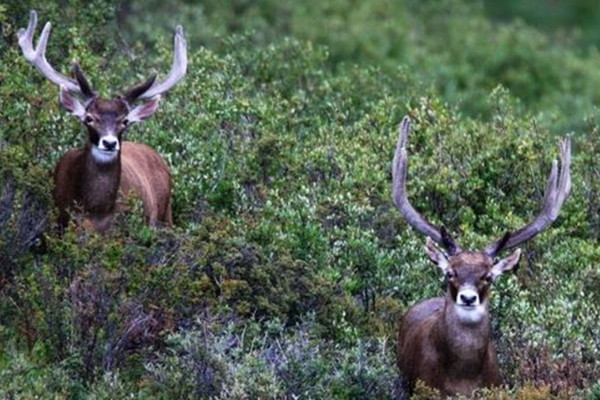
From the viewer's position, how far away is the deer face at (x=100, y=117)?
1630 cm

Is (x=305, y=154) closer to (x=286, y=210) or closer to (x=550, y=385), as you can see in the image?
(x=286, y=210)

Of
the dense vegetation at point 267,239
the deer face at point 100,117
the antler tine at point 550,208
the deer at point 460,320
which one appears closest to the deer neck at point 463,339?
the deer at point 460,320

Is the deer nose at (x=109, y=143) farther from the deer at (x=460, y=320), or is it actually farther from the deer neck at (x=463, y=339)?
the deer neck at (x=463, y=339)

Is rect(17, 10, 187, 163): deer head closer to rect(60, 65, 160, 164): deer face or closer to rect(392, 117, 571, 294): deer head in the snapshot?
rect(60, 65, 160, 164): deer face

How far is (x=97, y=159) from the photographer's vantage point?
1645 cm

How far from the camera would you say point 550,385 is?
49.0 feet

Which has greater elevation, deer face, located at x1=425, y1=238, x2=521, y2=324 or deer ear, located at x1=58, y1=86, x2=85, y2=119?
deer ear, located at x1=58, y1=86, x2=85, y2=119

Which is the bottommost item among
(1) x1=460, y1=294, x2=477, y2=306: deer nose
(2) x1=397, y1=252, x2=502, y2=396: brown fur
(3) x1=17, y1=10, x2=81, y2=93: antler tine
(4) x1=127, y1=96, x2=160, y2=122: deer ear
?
(2) x1=397, y1=252, x2=502, y2=396: brown fur

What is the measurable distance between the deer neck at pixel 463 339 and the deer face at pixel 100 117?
124 inches

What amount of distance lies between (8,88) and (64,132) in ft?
2.01

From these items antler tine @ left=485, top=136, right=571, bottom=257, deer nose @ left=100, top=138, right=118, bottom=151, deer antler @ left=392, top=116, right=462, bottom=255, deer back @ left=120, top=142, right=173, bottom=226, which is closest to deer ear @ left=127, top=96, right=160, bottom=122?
deer nose @ left=100, top=138, right=118, bottom=151

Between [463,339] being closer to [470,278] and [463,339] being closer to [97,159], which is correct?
[470,278]

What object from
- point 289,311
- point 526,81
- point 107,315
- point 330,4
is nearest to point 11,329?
point 107,315

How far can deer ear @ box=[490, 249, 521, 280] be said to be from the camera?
14656 mm
